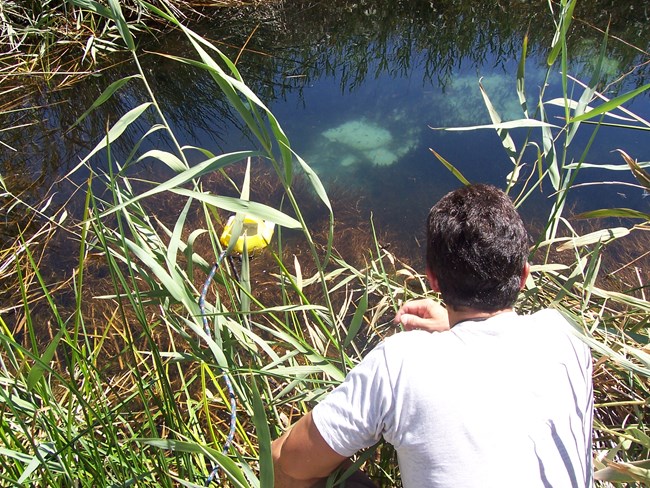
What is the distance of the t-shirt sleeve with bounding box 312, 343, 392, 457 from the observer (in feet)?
3.02

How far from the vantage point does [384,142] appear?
3.36m

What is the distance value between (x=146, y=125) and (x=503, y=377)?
10.5ft

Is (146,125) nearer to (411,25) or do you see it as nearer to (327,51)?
(327,51)

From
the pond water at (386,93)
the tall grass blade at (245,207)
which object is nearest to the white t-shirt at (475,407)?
the tall grass blade at (245,207)

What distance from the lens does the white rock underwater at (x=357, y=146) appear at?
10.6 ft

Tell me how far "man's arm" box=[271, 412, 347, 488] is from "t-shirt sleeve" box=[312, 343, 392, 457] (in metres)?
A: 0.02

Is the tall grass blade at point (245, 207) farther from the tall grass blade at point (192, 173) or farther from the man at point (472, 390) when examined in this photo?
the man at point (472, 390)

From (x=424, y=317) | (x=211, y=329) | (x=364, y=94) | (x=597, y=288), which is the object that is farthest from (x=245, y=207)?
(x=364, y=94)

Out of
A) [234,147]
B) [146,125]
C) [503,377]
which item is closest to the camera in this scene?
[503,377]

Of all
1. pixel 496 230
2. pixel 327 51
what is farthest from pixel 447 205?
pixel 327 51

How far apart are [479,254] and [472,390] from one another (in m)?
0.27

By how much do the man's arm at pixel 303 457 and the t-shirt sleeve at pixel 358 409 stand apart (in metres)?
0.02

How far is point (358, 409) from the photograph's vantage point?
0.94 meters

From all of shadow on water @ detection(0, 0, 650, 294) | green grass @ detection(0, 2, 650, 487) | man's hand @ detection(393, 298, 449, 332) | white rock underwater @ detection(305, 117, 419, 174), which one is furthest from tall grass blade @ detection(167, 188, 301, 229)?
white rock underwater @ detection(305, 117, 419, 174)
